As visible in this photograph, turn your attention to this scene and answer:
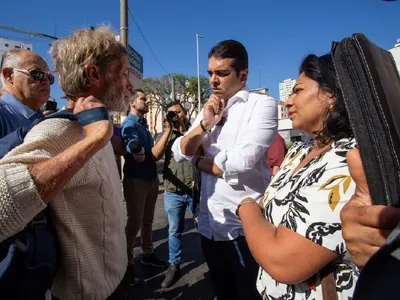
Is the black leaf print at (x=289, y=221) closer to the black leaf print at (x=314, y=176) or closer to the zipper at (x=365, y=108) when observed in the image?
the black leaf print at (x=314, y=176)

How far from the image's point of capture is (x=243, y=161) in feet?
5.34

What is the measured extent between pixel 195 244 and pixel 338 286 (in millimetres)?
3727

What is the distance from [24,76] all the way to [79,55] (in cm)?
158

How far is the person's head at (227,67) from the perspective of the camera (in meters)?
1.88

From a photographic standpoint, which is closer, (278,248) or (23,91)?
(278,248)

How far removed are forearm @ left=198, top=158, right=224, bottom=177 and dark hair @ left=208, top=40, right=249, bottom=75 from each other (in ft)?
2.06

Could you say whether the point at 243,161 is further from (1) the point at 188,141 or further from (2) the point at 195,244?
(2) the point at 195,244

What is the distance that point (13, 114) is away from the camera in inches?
83.0

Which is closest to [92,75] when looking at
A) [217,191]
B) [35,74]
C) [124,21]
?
[217,191]

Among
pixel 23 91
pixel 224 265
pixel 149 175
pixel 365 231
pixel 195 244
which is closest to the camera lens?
pixel 365 231

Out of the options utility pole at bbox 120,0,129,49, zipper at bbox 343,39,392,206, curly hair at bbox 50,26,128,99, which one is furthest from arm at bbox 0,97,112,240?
utility pole at bbox 120,0,129,49

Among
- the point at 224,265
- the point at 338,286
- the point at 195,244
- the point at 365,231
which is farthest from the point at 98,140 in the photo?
the point at 195,244

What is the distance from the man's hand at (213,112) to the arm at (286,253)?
877 millimetres

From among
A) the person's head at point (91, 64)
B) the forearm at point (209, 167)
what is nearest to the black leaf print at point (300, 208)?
the forearm at point (209, 167)
